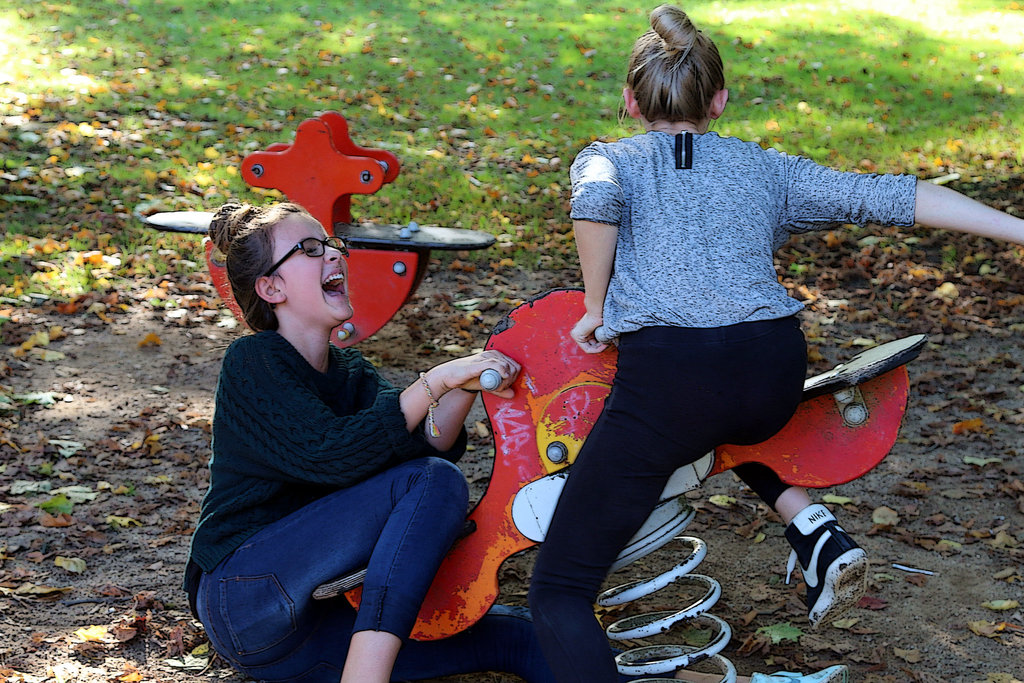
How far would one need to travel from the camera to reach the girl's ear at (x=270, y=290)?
251cm

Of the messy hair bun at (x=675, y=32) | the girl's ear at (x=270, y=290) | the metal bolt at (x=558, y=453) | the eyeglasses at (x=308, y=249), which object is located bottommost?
the metal bolt at (x=558, y=453)

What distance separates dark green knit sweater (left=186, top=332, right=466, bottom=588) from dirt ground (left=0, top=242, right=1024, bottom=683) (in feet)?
2.13

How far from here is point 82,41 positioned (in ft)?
32.9

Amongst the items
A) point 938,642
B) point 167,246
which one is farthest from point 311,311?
point 167,246

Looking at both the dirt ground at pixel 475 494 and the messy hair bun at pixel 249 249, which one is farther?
the dirt ground at pixel 475 494

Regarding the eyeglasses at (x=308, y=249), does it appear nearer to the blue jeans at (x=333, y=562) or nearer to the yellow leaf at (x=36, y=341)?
the blue jeans at (x=333, y=562)

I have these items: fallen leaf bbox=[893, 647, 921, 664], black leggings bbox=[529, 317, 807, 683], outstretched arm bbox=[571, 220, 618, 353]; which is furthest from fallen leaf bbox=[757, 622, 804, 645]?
outstretched arm bbox=[571, 220, 618, 353]

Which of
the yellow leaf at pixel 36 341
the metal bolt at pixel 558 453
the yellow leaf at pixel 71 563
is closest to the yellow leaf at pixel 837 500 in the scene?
the metal bolt at pixel 558 453

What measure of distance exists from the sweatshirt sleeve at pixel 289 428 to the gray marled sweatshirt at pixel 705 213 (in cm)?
61

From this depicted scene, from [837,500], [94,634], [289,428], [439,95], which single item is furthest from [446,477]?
[439,95]

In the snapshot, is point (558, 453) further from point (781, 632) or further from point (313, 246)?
point (781, 632)

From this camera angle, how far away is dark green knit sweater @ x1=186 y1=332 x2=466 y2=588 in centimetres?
230

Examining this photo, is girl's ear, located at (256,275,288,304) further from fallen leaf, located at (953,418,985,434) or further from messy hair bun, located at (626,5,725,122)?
fallen leaf, located at (953,418,985,434)

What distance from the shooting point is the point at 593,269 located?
7.20ft
